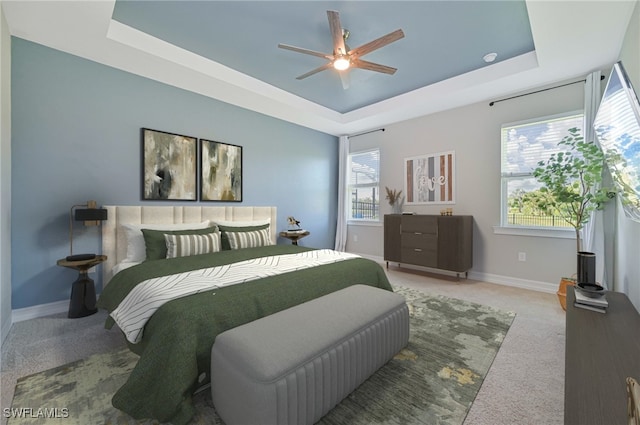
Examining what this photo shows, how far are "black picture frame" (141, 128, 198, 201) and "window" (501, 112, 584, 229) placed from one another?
4463 millimetres

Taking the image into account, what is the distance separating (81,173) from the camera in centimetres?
285

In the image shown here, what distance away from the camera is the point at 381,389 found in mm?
1616

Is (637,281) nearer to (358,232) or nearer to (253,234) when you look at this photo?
(253,234)

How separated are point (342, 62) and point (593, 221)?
3.35m

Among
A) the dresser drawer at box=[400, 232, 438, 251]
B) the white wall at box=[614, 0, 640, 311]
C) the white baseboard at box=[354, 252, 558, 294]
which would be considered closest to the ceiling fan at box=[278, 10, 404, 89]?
the white wall at box=[614, 0, 640, 311]

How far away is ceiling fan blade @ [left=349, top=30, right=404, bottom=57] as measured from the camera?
7.43 feet

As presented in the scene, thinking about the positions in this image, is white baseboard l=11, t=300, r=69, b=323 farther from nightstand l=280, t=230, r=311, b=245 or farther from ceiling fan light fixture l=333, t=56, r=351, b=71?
ceiling fan light fixture l=333, t=56, r=351, b=71

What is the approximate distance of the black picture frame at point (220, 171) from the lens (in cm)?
375

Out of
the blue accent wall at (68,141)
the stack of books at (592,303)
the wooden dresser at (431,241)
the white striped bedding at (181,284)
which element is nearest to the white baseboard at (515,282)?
the wooden dresser at (431,241)

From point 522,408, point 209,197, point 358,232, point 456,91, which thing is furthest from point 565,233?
point 209,197

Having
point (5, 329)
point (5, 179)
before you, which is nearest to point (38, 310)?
point (5, 329)

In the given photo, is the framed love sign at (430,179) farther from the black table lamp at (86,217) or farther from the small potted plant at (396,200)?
the black table lamp at (86,217)

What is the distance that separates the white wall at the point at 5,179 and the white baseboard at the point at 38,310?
0.13m

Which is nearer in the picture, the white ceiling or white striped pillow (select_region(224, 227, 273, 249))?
the white ceiling
